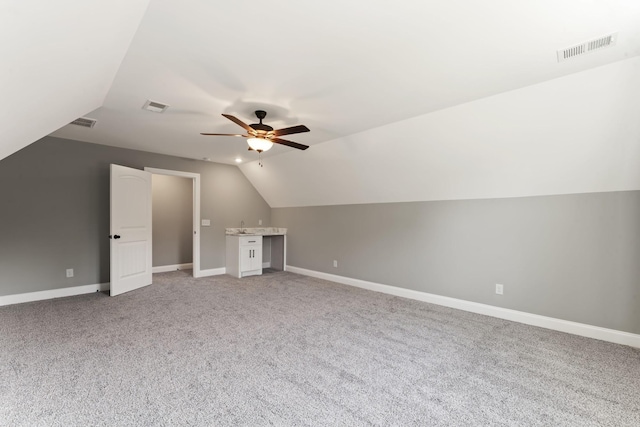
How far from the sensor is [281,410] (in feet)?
6.13

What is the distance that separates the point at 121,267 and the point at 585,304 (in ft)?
20.7

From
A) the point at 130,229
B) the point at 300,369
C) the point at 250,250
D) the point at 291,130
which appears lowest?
the point at 300,369

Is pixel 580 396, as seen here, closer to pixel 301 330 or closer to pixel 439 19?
pixel 301 330

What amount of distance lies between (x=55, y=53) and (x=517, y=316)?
5.00m

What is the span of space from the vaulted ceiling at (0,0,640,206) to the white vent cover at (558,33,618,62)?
0.04 meters

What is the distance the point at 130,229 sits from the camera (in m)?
4.84

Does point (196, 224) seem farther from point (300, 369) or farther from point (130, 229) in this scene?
point (300, 369)

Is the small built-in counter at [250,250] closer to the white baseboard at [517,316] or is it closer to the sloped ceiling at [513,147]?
the white baseboard at [517,316]

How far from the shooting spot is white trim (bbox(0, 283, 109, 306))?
4059mm

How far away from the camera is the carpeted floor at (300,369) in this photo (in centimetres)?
184

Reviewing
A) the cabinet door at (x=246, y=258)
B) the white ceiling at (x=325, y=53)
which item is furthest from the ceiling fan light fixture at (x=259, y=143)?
the cabinet door at (x=246, y=258)

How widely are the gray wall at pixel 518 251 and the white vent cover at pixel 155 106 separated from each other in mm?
3430

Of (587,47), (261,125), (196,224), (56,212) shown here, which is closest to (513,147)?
(587,47)

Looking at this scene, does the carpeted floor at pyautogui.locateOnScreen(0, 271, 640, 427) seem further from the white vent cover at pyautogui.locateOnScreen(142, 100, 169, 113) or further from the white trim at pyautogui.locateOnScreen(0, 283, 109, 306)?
the white vent cover at pyautogui.locateOnScreen(142, 100, 169, 113)
